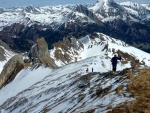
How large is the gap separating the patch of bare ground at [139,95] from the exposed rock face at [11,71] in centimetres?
9657

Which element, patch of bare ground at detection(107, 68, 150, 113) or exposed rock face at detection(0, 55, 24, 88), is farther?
exposed rock face at detection(0, 55, 24, 88)

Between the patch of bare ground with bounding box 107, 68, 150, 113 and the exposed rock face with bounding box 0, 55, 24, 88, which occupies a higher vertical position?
the patch of bare ground with bounding box 107, 68, 150, 113

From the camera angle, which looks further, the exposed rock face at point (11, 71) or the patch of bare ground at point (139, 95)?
the exposed rock face at point (11, 71)

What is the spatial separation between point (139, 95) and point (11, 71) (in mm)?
109127

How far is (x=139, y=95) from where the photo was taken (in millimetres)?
31703

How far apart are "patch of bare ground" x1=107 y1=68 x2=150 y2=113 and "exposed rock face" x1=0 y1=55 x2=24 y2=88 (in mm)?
96574

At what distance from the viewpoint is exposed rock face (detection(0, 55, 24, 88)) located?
5157 inches

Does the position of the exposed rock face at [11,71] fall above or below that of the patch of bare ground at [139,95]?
below

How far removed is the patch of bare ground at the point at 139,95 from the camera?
93.2 feet

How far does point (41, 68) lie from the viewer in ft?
402

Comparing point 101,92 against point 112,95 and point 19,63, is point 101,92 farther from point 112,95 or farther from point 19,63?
point 19,63

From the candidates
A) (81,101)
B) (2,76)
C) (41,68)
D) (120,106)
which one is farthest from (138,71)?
(2,76)

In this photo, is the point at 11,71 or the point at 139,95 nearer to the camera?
the point at 139,95

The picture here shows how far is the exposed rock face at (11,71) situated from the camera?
430 feet
